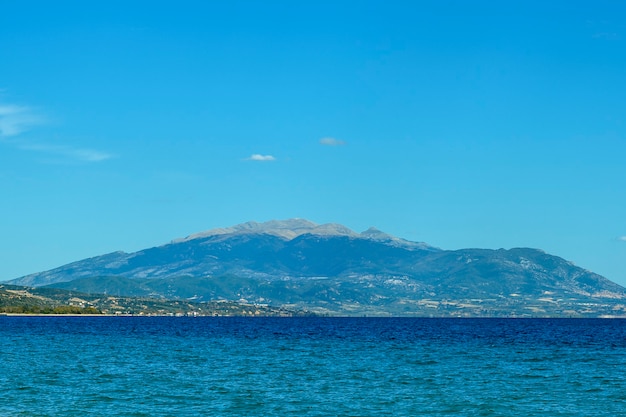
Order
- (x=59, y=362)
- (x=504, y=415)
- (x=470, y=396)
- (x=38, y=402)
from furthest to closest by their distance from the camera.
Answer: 1. (x=59, y=362)
2. (x=470, y=396)
3. (x=38, y=402)
4. (x=504, y=415)

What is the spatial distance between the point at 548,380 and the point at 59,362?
63814 millimetres

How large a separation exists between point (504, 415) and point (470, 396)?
35.1ft

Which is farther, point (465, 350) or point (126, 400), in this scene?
point (465, 350)

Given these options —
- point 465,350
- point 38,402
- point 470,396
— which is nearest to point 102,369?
point 38,402

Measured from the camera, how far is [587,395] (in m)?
81.0

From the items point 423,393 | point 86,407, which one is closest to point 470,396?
point 423,393

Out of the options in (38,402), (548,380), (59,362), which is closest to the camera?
(38,402)

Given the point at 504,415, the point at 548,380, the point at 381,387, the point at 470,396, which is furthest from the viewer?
the point at 548,380

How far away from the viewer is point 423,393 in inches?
3159

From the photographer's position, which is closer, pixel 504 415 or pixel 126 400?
pixel 504 415

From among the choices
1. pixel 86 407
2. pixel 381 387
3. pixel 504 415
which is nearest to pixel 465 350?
pixel 381 387

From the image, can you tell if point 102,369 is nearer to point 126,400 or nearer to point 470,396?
point 126,400

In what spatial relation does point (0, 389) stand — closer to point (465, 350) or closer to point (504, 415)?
point (504, 415)

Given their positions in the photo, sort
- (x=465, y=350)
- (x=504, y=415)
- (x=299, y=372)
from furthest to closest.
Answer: (x=465, y=350), (x=299, y=372), (x=504, y=415)
